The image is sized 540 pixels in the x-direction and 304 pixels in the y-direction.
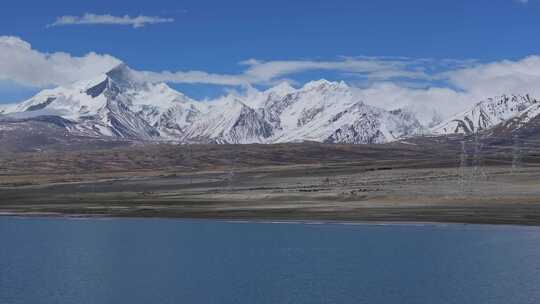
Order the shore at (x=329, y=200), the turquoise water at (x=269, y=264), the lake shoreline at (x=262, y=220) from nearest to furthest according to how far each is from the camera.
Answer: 1. the turquoise water at (x=269, y=264)
2. the lake shoreline at (x=262, y=220)
3. the shore at (x=329, y=200)

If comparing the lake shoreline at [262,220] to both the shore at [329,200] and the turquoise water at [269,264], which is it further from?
the turquoise water at [269,264]

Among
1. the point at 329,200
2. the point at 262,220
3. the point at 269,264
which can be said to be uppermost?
the point at 329,200

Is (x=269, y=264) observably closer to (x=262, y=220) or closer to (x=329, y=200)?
(x=262, y=220)

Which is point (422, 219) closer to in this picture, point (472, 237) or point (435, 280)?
point (472, 237)

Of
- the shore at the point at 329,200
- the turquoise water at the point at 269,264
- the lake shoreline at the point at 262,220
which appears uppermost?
the shore at the point at 329,200

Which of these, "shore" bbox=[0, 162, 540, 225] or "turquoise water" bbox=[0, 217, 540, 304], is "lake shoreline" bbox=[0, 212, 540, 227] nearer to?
"shore" bbox=[0, 162, 540, 225]

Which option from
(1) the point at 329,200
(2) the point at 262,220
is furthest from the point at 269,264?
(1) the point at 329,200

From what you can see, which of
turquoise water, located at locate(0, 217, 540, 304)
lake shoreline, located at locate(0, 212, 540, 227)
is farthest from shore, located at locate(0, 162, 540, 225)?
turquoise water, located at locate(0, 217, 540, 304)

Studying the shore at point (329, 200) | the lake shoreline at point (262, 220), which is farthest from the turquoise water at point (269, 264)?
the shore at point (329, 200)
